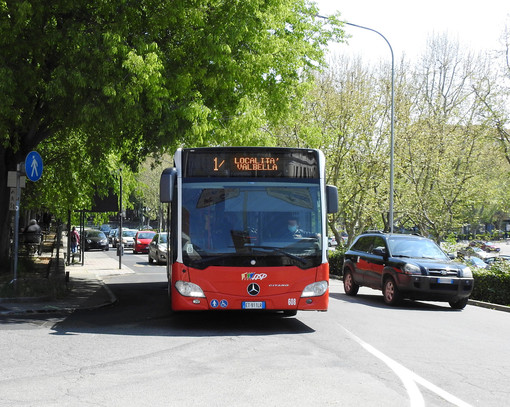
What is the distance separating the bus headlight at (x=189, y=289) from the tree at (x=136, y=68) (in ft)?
15.5

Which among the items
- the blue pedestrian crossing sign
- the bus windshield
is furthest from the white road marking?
the blue pedestrian crossing sign

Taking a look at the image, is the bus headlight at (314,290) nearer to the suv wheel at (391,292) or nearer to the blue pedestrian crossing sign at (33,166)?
the suv wheel at (391,292)

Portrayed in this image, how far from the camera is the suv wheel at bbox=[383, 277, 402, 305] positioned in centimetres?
1567

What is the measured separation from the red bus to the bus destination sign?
2cm

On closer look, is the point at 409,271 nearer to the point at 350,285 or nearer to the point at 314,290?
the point at 350,285

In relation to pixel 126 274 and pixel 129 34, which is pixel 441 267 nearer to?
pixel 129 34

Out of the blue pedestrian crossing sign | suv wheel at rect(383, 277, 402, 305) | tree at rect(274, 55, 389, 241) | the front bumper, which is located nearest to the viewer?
the blue pedestrian crossing sign

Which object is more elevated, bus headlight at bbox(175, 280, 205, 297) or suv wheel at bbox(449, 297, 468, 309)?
bus headlight at bbox(175, 280, 205, 297)

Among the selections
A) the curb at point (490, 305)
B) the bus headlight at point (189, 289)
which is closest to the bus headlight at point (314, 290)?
the bus headlight at point (189, 289)

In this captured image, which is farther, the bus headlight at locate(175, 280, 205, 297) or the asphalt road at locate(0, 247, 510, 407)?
the bus headlight at locate(175, 280, 205, 297)

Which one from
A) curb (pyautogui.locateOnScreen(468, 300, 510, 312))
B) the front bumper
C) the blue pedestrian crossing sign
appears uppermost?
the blue pedestrian crossing sign

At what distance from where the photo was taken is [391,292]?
1597 centimetres

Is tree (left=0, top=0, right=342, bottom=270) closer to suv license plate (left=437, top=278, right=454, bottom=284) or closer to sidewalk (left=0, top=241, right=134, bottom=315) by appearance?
sidewalk (left=0, top=241, right=134, bottom=315)

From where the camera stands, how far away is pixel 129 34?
15352 millimetres
